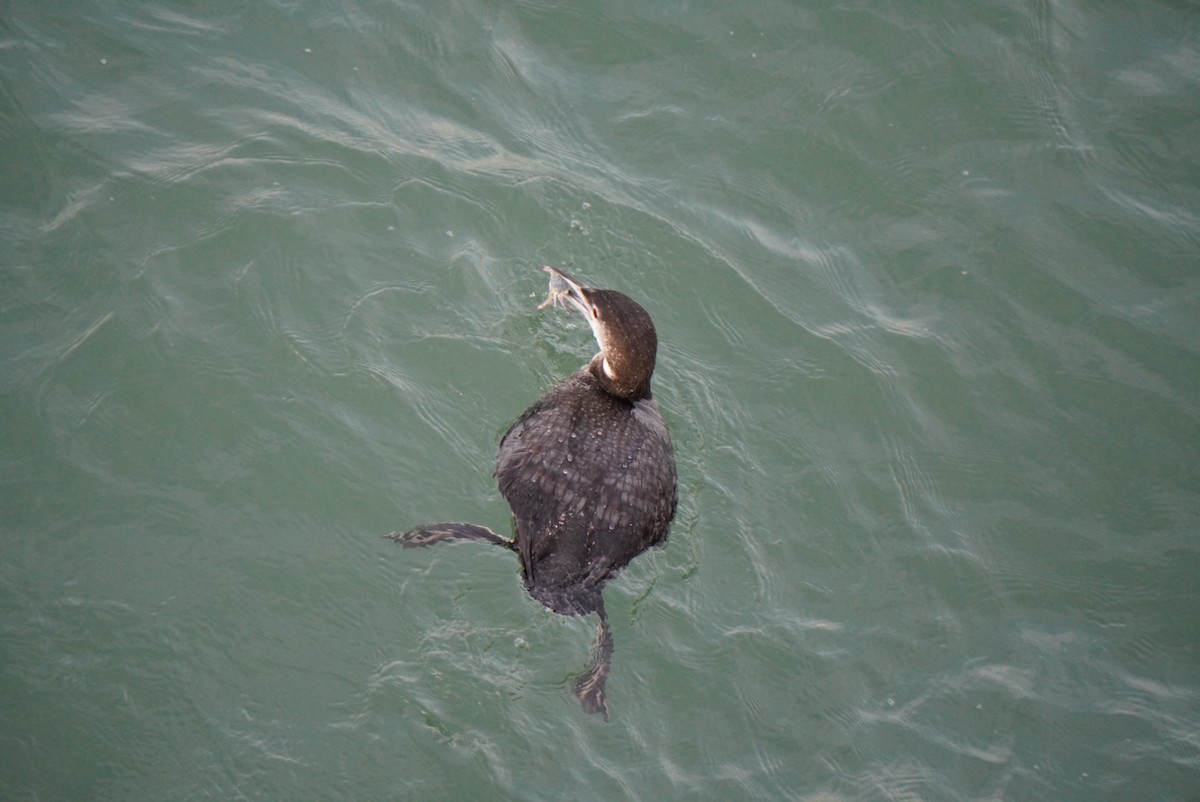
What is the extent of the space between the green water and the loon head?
631 mm

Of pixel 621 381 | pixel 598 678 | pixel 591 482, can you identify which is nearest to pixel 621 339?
pixel 621 381

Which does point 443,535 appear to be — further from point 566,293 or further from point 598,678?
point 566,293

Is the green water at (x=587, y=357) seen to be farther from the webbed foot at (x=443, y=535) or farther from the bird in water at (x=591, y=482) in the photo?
the bird in water at (x=591, y=482)

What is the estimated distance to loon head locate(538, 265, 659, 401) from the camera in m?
5.79

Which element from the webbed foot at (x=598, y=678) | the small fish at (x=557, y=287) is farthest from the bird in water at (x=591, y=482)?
the small fish at (x=557, y=287)

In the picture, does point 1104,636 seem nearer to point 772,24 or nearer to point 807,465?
point 807,465

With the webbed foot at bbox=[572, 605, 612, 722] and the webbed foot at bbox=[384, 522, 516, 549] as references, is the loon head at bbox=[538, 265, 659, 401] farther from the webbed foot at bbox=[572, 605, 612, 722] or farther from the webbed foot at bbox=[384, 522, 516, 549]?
the webbed foot at bbox=[572, 605, 612, 722]

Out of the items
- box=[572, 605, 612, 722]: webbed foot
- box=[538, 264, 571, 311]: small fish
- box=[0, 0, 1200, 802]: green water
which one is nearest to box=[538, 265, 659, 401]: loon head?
box=[538, 264, 571, 311]: small fish

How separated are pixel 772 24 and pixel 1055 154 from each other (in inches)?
98.5

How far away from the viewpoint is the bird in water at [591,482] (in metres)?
5.09

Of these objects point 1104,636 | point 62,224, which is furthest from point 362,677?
point 1104,636

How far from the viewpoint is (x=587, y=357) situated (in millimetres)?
6867

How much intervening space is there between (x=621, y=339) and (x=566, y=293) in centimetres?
75

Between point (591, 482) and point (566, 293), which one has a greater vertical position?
point (566, 293)
